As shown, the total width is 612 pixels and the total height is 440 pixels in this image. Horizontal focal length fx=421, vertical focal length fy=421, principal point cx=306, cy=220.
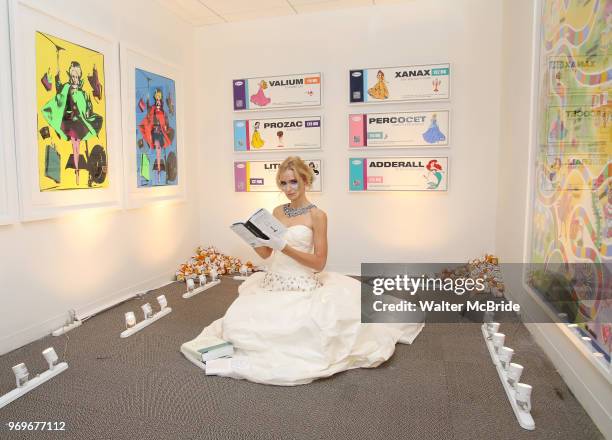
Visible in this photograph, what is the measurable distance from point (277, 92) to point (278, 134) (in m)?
0.49

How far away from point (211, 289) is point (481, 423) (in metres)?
3.04

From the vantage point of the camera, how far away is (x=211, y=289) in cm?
446

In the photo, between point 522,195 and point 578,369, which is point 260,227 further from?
point 522,195

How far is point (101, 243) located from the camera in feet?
12.4

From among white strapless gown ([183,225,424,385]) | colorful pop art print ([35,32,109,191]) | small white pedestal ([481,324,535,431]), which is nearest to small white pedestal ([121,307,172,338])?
white strapless gown ([183,225,424,385])

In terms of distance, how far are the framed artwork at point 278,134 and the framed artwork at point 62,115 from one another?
1561 mm

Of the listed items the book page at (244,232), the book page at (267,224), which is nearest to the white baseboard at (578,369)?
the book page at (267,224)

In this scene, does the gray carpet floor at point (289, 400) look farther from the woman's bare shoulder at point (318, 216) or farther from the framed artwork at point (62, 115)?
the framed artwork at point (62, 115)

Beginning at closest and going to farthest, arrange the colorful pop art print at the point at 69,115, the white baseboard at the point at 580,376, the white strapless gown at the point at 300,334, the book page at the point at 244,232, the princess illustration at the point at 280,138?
the white baseboard at the point at 580,376 < the white strapless gown at the point at 300,334 < the book page at the point at 244,232 < the colorful pop art print at the point at 69,115 < the princess illustration at the point at 280,138

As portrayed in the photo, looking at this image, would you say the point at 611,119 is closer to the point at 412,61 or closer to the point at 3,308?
the point at 412,61

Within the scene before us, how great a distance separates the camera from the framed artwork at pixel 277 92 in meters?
4.83

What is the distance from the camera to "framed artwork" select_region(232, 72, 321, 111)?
483cm

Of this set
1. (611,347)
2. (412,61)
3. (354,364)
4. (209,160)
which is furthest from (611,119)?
(209,160)

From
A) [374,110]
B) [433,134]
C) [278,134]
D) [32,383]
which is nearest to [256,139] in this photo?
[278,134]
